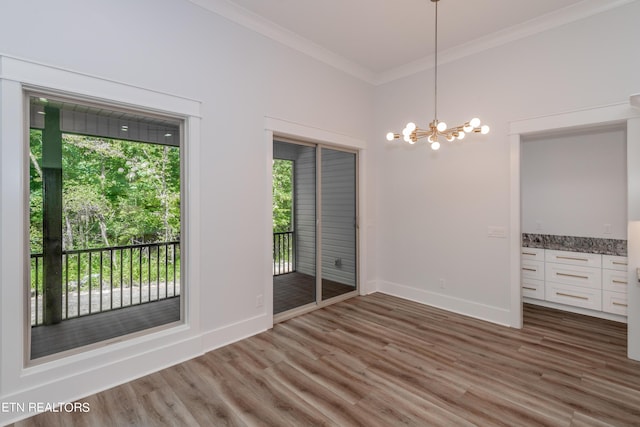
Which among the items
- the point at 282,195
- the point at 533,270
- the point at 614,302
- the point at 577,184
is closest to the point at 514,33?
the point at 577,184

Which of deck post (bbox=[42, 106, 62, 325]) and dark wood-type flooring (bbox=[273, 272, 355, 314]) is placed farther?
dark wood-type flooring (bbox=[273, 272, 355, 314])

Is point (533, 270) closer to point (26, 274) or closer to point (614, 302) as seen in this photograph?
point (614, 302)

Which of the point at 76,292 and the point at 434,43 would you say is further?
the point at 434,43

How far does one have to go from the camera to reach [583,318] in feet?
12.7

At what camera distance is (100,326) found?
2613mm

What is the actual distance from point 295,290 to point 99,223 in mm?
2371

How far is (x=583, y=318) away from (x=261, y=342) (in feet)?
13.3

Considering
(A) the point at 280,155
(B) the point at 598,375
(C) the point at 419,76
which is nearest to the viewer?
(B) the point at 598,375

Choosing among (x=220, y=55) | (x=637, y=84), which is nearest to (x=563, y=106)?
(x=637, y=84)

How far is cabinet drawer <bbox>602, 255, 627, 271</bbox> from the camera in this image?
3660mm

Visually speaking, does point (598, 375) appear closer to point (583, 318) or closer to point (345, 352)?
point (583, 318)

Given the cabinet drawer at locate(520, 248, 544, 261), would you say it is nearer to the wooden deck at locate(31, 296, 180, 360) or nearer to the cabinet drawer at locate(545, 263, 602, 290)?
the cabinet drawer at locate(545, 263, 602, 290)

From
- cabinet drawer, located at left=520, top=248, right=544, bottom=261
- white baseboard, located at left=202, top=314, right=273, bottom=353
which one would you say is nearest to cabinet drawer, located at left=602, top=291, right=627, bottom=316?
cabinet drawer, located at left=520, top=248, right=544, bottom=261

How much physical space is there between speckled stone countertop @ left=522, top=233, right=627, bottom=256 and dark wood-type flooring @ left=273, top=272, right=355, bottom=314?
305 cm
